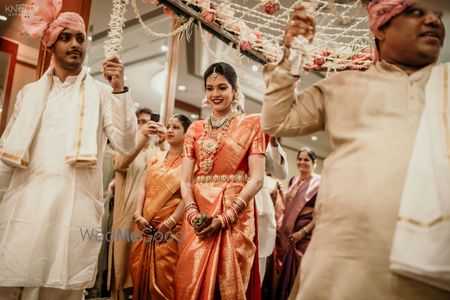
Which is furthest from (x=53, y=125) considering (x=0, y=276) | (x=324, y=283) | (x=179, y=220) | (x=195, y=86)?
(x=195, y=86)

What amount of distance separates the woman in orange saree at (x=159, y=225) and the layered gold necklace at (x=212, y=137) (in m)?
0.70

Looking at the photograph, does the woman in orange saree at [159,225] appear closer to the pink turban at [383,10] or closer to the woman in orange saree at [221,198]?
the woman in orange saree at [221,198]

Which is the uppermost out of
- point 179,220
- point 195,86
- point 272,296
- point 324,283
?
point 195,86

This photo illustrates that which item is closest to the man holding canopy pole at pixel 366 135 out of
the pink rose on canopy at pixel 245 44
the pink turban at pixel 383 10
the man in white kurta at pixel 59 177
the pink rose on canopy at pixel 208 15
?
the pink turban at pixel 383 10

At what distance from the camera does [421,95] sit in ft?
4.26

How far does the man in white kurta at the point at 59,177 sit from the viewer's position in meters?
1.95

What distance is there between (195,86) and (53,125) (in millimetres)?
3127

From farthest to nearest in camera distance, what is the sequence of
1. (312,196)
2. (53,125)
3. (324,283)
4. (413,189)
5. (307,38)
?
1. (312,196)
2. (53,125)
3. (307,38)
4. (324,283)
5. (413,189)

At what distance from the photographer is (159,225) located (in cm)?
325

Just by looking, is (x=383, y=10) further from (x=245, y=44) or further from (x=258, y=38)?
A: (x=258, y=38)

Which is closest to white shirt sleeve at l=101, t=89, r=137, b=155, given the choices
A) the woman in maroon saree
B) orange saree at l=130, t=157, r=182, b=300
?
orange saree at l=130, t=157, r=182, b=300

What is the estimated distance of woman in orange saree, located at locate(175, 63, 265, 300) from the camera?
2320 millimetres

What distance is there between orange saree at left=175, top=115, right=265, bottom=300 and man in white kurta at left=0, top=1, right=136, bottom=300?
527 millimetres

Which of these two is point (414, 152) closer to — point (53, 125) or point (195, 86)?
point (53, 125)
